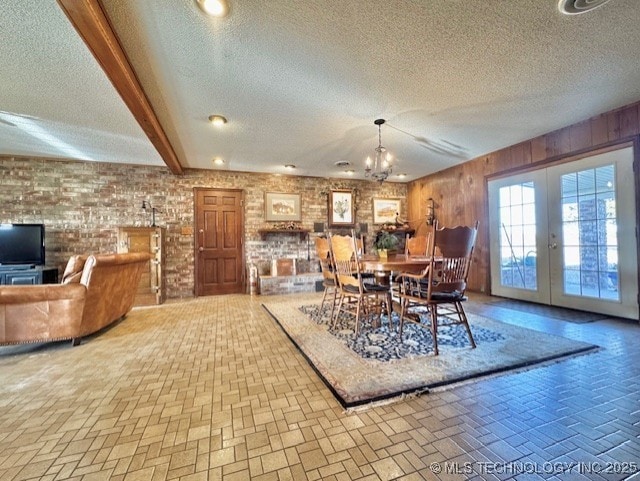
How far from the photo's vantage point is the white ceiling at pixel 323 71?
185 centimetres

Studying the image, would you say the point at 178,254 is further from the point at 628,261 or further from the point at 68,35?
the point at 628,261

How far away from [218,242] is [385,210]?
404 centimetres

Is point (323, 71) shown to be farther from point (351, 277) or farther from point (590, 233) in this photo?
point (590, 233)

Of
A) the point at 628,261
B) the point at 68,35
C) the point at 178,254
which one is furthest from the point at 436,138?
the point at 178,254

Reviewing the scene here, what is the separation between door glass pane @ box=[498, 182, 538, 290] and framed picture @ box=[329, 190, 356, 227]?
3.00 m

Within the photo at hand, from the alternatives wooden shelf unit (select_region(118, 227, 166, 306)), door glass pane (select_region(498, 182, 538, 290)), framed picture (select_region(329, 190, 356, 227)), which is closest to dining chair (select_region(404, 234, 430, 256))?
door glass pane (select_region(498, 182, 538, 290))

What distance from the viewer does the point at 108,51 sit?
1.99 metres

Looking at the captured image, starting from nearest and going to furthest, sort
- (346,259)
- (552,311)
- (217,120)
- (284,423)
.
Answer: (284,423)
(346,259)
(217,120)
(552,311)

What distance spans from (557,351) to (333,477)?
2321 mm

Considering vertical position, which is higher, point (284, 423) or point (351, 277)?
point (351, 277)

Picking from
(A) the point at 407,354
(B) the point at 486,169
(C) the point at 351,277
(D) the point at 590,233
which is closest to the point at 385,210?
(B) the point at 486,169

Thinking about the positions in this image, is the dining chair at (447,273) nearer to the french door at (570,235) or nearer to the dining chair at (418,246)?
the dining chair at (418,246)

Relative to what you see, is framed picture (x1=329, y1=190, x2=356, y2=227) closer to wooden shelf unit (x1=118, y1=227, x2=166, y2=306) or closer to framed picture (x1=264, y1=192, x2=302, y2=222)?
framed picture (x1=264, y1=192, x2=302, y2=222)

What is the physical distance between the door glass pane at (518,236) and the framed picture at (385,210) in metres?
2.57
